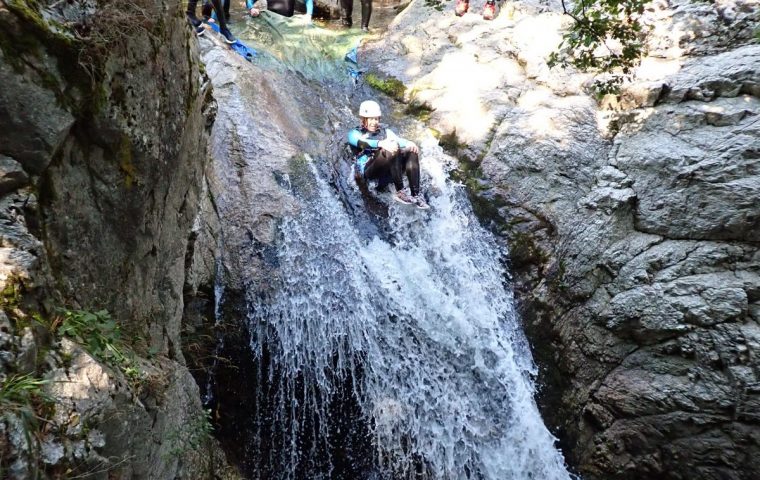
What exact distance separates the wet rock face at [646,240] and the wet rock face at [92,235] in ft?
14.5

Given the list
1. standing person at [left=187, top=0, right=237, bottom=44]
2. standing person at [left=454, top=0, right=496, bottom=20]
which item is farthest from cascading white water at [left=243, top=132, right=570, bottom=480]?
standing person at [left=454, top=0, right=496, bottom=20]

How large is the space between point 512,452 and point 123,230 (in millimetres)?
4737

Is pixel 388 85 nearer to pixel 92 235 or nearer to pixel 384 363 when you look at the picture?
pixel 384 363

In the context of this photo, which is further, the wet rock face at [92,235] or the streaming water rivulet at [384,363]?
the streaming water rivulet at [384,363]

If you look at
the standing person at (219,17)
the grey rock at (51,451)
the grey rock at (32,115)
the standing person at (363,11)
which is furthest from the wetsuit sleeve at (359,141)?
the standing person at (363,11)

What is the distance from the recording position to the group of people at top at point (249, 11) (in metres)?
8.26

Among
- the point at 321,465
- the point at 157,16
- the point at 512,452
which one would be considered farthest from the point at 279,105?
the point at 512,452

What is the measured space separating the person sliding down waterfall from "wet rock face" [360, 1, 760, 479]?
1045 mm

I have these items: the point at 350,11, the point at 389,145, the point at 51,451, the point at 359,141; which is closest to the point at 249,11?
the point at 350,11

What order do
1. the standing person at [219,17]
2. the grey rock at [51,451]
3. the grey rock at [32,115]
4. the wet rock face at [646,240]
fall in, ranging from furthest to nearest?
the standing person at [219,17], the wet rock face at [646,240], the grey rock at [32,115], the grey rock at [51,451]

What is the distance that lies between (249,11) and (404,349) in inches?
334

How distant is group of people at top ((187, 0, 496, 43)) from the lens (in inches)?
325

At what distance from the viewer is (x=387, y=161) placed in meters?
7.06

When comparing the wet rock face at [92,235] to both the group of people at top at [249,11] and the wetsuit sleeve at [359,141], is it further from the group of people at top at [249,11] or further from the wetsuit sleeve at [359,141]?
the group of people at top at [249,11]
